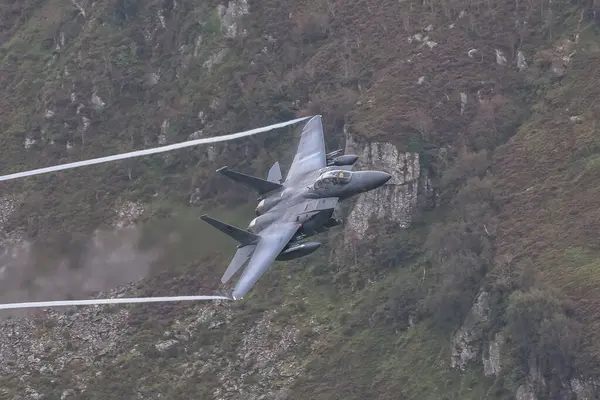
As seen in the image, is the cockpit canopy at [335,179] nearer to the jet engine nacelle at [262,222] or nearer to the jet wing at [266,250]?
the jet wing at [266,250]

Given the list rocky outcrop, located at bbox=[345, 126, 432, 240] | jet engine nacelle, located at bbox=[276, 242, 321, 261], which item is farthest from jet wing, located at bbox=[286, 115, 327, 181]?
rocky outcrop, located at bbox=[345, 126, 432, 240]

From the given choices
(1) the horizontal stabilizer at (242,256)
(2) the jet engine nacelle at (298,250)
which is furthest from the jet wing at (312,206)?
(1) the horizontal stabilizer at (242,256)

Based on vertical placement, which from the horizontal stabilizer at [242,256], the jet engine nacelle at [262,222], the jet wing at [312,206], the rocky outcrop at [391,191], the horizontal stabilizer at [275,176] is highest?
the horizontal stabilizer at [275,176]

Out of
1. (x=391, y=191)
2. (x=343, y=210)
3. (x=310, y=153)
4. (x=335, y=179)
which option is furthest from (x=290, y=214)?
(x=343, y=210)

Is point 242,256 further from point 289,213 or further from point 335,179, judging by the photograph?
point 335,179

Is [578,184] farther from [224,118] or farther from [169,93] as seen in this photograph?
[169,93]

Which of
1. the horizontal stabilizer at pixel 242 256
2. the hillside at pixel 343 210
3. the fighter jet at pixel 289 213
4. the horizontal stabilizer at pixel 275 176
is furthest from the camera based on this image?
the hillside at pixel 343 210

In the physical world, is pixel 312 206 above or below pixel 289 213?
above
